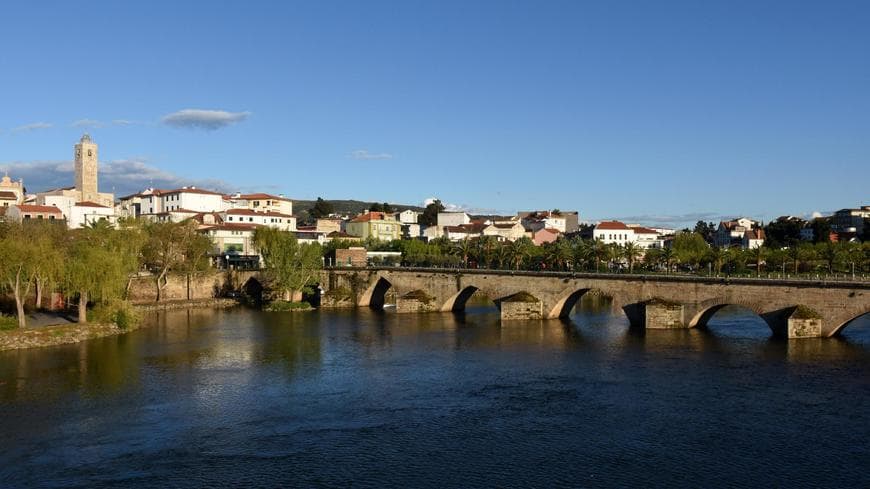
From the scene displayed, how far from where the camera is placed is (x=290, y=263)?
8444cm

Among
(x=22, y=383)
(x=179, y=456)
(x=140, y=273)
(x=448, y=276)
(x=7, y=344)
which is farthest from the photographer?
(x=140, y=273)

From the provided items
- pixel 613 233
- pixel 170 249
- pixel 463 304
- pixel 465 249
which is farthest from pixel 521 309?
pixel 613 233

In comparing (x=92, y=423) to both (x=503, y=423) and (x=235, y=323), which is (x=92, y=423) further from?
(x=235, y=323)

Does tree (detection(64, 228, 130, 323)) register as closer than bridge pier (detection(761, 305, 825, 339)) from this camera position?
No

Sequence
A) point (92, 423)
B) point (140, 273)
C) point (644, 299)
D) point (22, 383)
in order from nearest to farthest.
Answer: point (92, 423) < point (22, 383) < point (644, 299) < point (140, 273)

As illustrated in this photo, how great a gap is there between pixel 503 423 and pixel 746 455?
10307 mm

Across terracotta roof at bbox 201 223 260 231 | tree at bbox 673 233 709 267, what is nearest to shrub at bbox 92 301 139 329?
terracotta roof at bbox 201 223 260 231

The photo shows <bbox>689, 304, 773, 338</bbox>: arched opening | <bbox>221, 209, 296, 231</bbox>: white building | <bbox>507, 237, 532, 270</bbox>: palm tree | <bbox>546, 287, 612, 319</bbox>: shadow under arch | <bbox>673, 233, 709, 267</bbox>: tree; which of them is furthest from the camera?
<bbox>221, 209, 296, 231</bbox>: white building

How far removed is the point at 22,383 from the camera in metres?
40.3

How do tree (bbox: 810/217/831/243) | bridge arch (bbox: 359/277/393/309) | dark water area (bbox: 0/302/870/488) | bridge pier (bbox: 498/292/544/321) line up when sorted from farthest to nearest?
A: tree (bbox: 810/217/831/243)
bridge arch (bbox: 359/277/393/309)
bridge pier (bbox: 498/292/544/321)
dark water area (bbox: 0/302/870/488)

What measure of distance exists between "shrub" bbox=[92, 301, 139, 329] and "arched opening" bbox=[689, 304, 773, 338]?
4775 cm

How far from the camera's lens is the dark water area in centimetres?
2673

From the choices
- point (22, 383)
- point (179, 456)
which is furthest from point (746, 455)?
point (22, 383)

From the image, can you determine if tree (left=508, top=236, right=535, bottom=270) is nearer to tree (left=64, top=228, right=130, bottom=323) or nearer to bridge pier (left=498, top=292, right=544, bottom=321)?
bridge pier (left=498, top=292, right=544, bottom=321)
